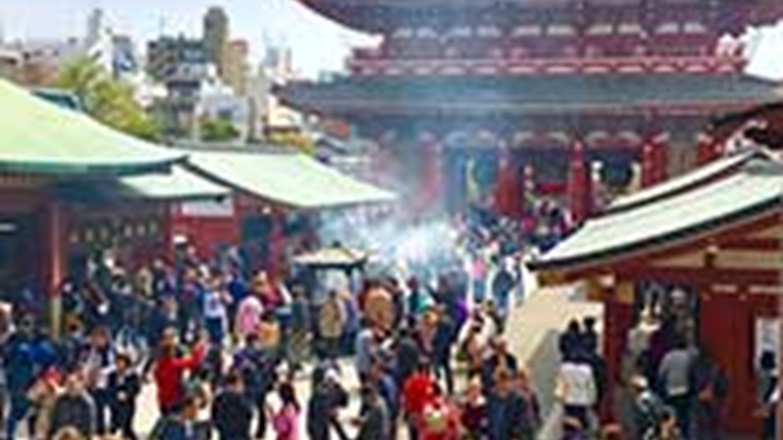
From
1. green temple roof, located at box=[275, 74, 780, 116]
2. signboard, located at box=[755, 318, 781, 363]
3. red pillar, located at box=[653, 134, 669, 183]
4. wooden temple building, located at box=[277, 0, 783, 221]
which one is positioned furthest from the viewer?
wooden temple building, located at box=[277, 0, 783, 221]

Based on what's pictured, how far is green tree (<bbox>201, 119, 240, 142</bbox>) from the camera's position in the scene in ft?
247

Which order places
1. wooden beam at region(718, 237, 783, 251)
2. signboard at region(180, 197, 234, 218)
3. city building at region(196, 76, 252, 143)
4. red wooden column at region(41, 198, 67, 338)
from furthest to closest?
city building at region(196, 76, 252, 143) < signboard at region(180, 197, 234, 218) < red wooden column at region(41, 198, 67, 338) < wooden beam at region(718, 237, 783, 251)

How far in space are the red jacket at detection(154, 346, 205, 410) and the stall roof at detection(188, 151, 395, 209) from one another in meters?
15.4

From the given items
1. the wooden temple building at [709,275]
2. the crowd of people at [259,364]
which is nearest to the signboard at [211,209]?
the crowd of people at [259,364]

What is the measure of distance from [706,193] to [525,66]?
34.5m

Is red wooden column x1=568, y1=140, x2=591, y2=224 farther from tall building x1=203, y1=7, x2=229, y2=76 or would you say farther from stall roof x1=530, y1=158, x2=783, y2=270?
→ tall building x1=203, y1=7, x2=229, y2=76

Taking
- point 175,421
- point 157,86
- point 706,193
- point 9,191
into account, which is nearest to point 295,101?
point 9,191

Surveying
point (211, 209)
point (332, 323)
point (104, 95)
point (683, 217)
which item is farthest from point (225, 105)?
point (683, 217)

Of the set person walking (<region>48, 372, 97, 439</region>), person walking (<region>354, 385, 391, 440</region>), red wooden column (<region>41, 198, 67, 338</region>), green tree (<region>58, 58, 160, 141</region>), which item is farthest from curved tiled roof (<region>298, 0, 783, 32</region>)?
person walking (<region>48, 372, 97, 439</region>)

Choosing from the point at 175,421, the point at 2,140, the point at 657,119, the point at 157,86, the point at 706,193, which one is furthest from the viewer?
the point at 157,86

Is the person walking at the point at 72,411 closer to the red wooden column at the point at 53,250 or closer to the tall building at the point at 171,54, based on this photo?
the red wooden column at the point at 53,250

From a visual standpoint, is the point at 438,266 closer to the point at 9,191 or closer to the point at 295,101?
the point at 9,191

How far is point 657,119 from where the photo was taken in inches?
2037

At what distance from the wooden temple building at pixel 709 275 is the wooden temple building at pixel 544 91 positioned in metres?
31.2
